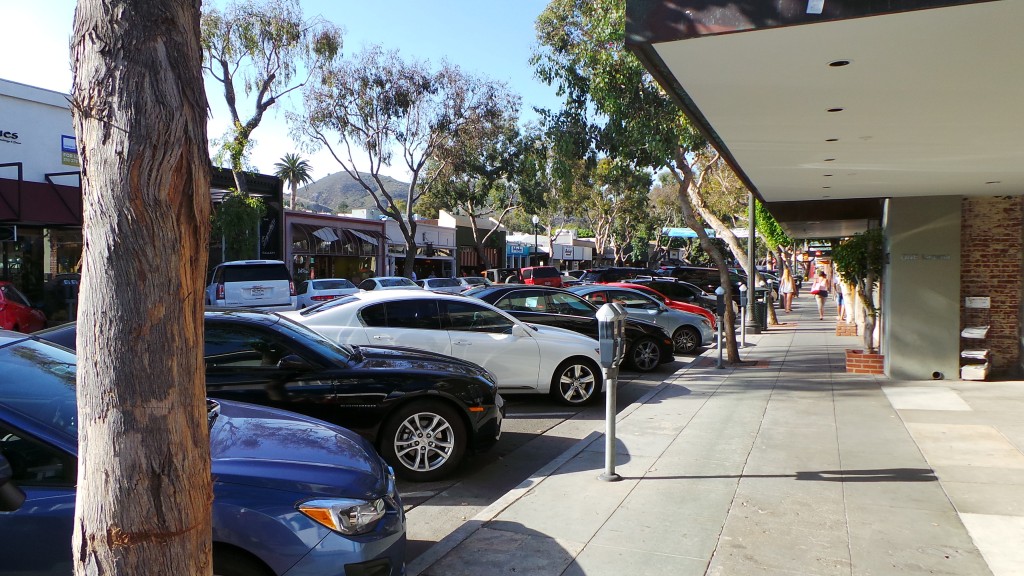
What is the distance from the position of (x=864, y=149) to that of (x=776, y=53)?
356cm

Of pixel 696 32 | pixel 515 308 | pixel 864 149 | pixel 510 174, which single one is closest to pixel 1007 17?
pixel 696 32

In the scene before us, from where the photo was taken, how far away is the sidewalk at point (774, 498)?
14.4ft

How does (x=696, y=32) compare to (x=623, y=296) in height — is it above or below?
above

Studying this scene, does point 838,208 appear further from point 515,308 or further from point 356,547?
point 356,547

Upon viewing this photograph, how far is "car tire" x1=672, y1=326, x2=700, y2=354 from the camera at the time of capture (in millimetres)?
15539

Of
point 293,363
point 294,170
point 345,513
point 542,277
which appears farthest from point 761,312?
point 294,170

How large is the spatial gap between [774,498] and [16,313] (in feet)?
49.2

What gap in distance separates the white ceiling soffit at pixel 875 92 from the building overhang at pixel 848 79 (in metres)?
0.01

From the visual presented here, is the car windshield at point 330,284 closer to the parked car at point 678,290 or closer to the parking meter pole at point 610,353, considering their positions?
the parked car at point 678,290

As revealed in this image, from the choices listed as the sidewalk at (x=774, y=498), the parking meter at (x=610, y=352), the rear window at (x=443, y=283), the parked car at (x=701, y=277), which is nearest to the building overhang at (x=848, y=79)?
the parking meter at (x=610, y=352)

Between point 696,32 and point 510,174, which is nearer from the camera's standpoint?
point 696,32

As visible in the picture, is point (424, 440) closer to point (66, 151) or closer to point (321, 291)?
point (321, 291)

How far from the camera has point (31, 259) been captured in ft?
70.8

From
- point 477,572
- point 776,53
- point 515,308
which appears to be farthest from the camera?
point 515,308
